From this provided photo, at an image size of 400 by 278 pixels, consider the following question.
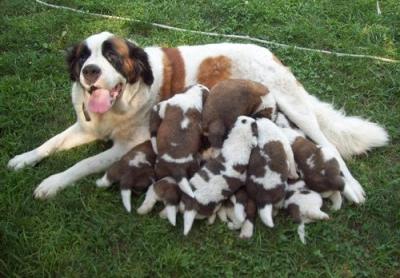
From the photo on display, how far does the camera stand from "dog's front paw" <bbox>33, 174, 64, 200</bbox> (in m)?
3.90

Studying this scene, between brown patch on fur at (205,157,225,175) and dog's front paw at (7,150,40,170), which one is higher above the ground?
brown patch on fur at (205,157,225,175)

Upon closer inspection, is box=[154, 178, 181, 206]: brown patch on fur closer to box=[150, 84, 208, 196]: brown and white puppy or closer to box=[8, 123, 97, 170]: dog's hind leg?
box=[150, 84, 208, 196]: brown and white puppy

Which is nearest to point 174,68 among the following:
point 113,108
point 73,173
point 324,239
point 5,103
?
point 113,108

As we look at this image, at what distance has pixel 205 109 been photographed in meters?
4.03

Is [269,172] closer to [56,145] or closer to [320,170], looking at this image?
[320,170]

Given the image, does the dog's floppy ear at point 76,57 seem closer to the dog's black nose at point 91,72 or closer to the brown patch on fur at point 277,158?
the dog's black nose at point 91,72

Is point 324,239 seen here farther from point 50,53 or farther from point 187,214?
point 50,53

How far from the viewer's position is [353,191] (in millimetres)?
3934

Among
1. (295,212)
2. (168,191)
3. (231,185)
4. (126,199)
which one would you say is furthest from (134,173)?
(295,212)

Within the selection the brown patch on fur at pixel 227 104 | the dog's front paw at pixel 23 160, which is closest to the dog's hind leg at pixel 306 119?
the brown patch on fur at pixel 227 104

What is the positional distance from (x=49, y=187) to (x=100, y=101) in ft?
2.47

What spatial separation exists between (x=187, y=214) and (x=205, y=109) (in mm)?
892

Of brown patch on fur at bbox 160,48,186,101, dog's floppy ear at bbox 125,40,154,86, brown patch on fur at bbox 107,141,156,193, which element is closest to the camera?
brown patch on fur at bbox 107,141,156,193

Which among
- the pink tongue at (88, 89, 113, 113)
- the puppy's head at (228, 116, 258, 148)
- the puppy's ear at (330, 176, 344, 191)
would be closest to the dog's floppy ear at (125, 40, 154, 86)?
the pink tongue at (88, 89, 113, 113)
